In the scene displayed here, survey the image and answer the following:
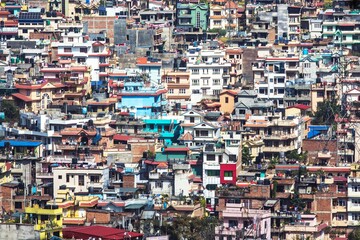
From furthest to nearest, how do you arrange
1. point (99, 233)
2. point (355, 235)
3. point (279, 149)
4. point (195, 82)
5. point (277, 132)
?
point (195, 82), point (277, 132), point (279, 149), point (355, 235), point (99, 233)

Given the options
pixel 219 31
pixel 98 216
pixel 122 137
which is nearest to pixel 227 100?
pixel 122 137

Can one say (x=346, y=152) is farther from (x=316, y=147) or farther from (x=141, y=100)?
(x=141, y=100)

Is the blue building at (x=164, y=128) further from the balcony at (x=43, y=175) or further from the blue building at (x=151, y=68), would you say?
the blue building at (x=151, y=68)

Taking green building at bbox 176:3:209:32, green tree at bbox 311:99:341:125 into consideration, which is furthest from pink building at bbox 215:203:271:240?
green building at bbox 176:3:209:32

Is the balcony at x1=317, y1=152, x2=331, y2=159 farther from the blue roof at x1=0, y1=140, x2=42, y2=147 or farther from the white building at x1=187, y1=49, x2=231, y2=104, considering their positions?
the white building at x1=187, y1=49, x2=231, y2=104

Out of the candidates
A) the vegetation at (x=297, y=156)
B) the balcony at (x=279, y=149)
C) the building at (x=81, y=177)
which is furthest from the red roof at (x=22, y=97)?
the building at (x=81, y=177)

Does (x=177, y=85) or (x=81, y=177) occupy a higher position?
(x=81, y=177)

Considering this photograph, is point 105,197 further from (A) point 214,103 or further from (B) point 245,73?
(B) point 245,73

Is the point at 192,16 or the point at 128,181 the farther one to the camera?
the point at 192,16
